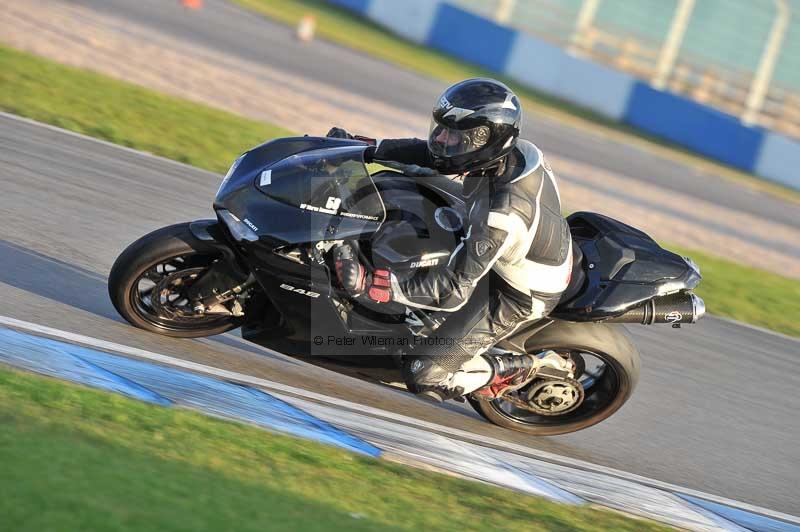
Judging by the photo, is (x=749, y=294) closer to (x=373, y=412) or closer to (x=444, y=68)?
(x=373, y=412)

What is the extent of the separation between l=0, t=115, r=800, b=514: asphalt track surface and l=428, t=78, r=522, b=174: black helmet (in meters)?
1.51

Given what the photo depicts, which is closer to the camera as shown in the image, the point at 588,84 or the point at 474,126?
the point at 474,126

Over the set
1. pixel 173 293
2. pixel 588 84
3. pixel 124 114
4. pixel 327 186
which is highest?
pixel 588 84

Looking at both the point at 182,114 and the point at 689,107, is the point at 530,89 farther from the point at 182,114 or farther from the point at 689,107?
the point at 182,114

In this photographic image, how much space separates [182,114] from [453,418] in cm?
729

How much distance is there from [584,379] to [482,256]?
1419 mm

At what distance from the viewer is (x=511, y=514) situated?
478 cm

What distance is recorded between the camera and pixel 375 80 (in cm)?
2016

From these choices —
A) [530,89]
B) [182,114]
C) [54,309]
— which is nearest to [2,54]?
[182,114]

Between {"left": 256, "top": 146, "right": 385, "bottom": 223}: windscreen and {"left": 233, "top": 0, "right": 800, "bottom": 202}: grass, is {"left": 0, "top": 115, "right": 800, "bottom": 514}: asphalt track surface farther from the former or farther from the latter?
{"left": 233, "top": 0, "right": 800, "bottom": 202}: grass

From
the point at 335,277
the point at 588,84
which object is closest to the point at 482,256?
the point at 335,277

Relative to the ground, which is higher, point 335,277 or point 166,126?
point 335,277

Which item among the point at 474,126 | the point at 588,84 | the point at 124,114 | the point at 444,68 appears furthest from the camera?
the point at 588,84

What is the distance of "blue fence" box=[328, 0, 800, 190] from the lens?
2673cm
